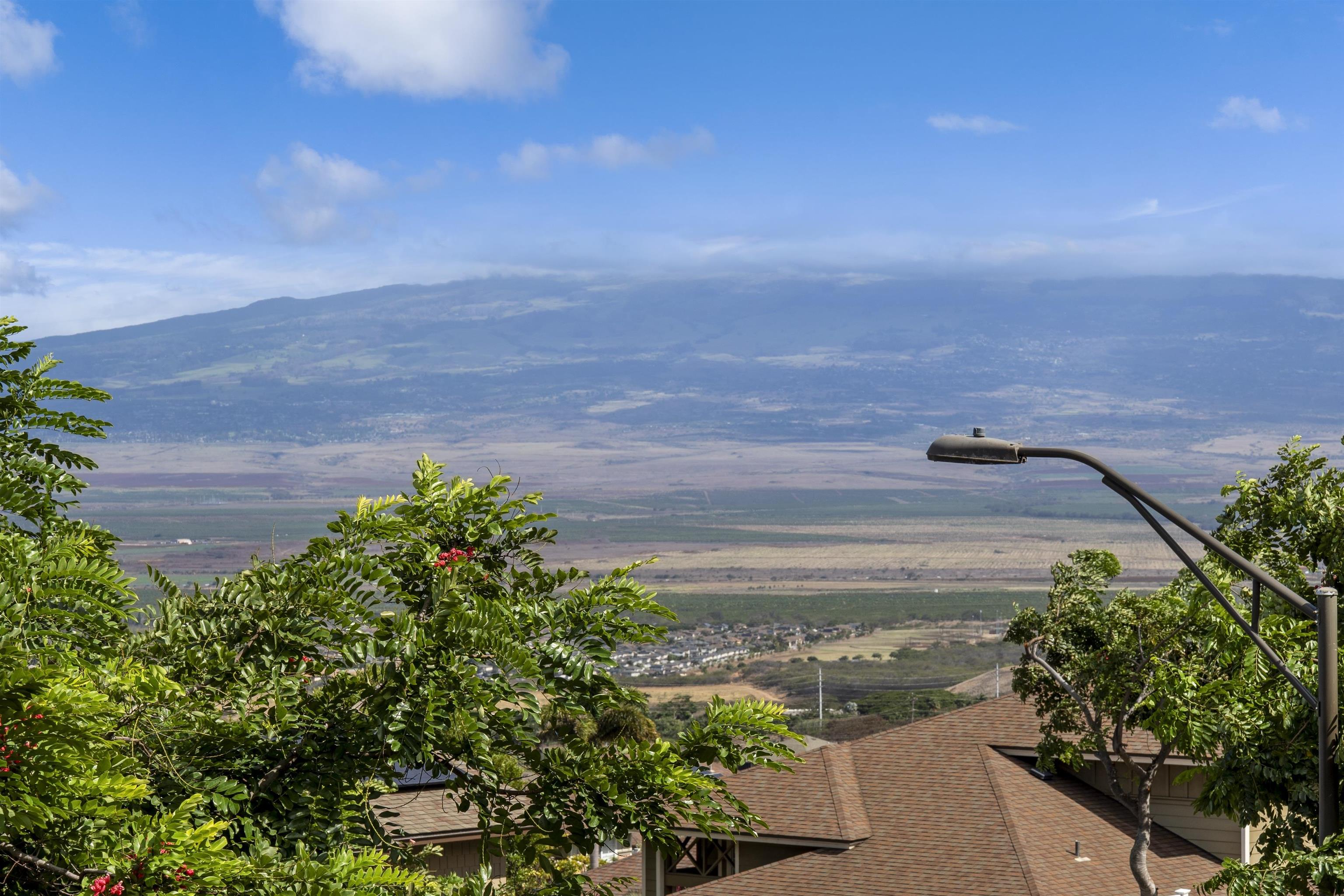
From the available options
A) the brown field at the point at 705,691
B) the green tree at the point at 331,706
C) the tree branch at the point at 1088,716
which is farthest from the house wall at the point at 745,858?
the brown field at the point at 705,691

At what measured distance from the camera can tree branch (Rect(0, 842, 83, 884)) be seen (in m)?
6.16

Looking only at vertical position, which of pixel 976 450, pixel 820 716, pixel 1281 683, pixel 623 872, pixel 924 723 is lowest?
pixel 820 716

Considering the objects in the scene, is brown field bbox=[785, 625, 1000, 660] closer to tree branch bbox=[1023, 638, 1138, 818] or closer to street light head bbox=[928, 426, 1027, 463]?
tree branch bbox=[1023, 638, 1138, 818]

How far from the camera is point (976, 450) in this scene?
977 cm

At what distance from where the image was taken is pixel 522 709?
24.7ft

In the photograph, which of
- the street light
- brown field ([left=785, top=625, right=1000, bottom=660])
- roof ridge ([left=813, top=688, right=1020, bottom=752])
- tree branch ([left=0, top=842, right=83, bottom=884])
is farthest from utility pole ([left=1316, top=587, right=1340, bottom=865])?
brown field ([left=785, top=625, right=1000, bottom=660])

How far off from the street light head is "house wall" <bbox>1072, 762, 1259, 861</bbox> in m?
15.1

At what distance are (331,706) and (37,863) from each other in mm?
1883

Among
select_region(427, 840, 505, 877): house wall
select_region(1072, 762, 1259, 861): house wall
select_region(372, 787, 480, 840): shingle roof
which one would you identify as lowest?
select_region(427, 840, 505, 877): house wall

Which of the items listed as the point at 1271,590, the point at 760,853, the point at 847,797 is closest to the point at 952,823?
the point at 847,797

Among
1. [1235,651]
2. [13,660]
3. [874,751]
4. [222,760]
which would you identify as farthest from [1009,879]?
[13,660]

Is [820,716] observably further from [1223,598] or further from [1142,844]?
[1223,598]

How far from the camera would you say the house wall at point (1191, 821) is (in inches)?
895

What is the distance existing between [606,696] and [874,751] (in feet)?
60.9
